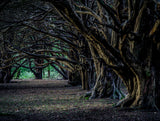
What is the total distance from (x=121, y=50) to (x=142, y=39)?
91 centimetres

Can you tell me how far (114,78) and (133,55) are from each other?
4.05m

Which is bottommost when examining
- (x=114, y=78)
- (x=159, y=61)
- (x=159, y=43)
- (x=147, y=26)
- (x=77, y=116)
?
(x=77, y=116)

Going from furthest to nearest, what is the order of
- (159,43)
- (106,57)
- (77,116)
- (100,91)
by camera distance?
(100,91) → (106,57) → (159,43) → (77,116)

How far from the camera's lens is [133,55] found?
6090 mm

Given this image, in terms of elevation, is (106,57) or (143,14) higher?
(143,14)

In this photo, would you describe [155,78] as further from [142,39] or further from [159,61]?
[142,39]

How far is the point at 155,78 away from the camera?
20.0ft

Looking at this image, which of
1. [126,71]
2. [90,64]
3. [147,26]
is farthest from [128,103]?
[90,64]

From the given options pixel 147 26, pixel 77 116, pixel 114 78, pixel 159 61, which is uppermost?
pixel 147 26

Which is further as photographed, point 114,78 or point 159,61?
point 114,78

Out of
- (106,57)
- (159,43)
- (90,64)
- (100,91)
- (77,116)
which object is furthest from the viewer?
(90,64)

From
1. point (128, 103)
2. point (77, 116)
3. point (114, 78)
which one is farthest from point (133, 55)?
point (114, 78)

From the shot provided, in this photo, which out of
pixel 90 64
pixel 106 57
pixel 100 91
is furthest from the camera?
pixel 90 64

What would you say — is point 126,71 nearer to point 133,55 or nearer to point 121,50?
point 133,55
